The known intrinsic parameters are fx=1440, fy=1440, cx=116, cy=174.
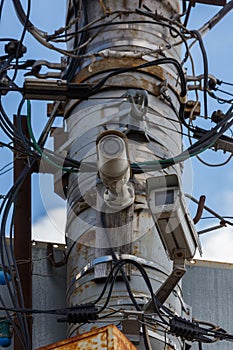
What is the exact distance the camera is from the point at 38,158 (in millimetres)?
13180

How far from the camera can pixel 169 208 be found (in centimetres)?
1103

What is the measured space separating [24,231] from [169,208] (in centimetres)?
348

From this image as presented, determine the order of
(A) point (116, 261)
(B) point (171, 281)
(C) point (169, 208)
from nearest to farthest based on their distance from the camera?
(C) point (169, 208), (B) point (171, 281), (A) point (116, 261)

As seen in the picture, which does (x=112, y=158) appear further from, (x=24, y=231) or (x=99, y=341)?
(x=99, y=341)

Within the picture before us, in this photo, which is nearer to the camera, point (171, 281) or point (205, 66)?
point (171, 281)

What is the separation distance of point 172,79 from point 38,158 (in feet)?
5.43

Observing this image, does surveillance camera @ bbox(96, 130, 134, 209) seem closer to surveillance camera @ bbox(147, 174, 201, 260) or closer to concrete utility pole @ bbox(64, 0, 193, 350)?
concrete utility pole @ bbox(64, 0, 193, 350)

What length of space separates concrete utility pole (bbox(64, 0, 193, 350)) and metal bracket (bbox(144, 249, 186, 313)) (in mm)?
11

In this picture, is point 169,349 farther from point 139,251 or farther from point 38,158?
point 38,158

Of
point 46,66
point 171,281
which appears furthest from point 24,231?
point 171,281

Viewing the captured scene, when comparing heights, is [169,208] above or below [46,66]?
below

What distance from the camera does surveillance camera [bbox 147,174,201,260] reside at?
11.0m

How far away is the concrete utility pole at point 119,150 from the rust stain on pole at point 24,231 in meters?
0.96

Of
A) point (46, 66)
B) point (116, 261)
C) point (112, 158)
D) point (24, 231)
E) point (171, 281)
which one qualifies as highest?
point (46, 66)
